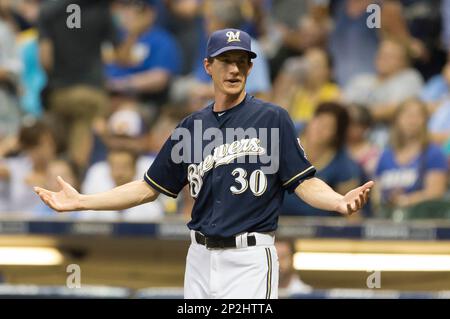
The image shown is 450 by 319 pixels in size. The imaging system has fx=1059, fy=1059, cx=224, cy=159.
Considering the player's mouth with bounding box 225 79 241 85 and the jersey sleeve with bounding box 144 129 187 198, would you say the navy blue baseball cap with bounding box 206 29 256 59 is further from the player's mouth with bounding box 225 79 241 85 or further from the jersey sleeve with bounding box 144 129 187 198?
the jersey sleeve with bounding box 144 129 187 198

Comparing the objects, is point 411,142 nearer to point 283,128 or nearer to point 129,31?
point 129,31

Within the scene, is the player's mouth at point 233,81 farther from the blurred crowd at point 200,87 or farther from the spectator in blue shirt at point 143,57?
the spectator in blue shirt at point 143,57

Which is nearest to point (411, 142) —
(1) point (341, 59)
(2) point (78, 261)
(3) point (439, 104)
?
(3) point (439, 104)

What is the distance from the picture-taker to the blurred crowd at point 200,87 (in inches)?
333

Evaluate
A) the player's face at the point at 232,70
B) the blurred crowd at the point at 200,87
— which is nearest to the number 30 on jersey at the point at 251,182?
the player's face at the point at 232,70

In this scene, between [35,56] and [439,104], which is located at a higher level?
[35,56]

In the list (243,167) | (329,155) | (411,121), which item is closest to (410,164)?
(411,121)

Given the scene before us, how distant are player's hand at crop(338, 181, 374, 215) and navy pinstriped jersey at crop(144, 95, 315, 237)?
303 mm

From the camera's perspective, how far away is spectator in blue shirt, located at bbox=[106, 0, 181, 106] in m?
9.52

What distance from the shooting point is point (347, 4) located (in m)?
9.46

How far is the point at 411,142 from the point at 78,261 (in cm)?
283
